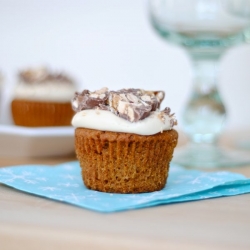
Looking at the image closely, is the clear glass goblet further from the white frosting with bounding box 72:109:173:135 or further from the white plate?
the white frosting with bounding box 72:109:173:135

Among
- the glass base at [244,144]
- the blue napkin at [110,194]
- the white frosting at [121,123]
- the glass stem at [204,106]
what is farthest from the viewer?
the glass base at [244,144]

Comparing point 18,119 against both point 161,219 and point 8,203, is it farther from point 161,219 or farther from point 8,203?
A: point 161,219

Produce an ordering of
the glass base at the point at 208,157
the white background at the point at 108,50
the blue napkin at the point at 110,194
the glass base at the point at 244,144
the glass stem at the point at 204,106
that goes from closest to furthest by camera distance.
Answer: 1. the blue napkin at the point at 110,194
2. the glass base at the point at 208,157
3. the glass stem at the point at 204,106
4. the glass base at the point at 244,144
5. the white background at the point at 108,50

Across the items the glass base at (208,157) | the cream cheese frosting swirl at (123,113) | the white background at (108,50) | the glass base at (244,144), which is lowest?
the glass base at (244,144)

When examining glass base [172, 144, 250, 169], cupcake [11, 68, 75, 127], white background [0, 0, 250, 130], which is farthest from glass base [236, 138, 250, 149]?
white background [0, 0, 250, 130]

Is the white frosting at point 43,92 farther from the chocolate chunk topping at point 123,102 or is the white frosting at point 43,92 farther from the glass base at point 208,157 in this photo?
→ the chocolate chunk topping at point 123,102

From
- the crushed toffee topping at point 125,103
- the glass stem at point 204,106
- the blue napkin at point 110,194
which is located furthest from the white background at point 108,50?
the crushed toffee topping at point 125,103
